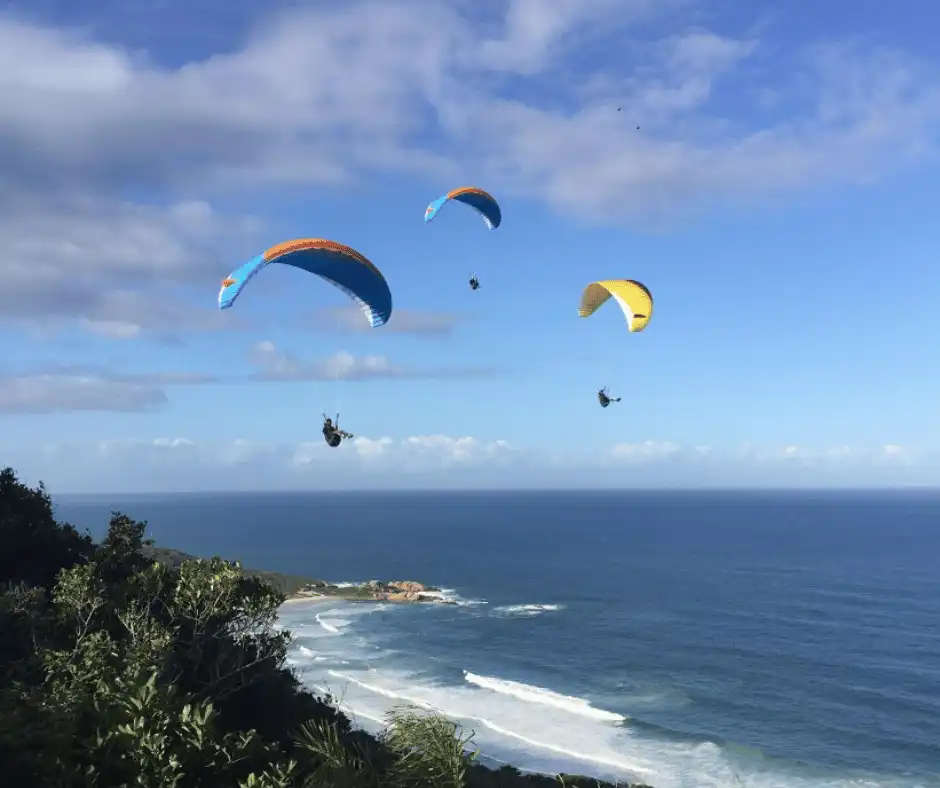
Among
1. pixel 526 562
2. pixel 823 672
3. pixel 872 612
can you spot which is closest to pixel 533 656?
pixel 823 672

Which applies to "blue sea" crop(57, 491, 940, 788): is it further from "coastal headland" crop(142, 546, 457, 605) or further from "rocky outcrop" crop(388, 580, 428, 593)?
"rocky outcrop" crop(388, 580, 428, 593)

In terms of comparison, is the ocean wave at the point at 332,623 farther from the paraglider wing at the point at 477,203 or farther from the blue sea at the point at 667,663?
the paraglider wing at the point at 477,203

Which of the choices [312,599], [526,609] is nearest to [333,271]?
[526,609]

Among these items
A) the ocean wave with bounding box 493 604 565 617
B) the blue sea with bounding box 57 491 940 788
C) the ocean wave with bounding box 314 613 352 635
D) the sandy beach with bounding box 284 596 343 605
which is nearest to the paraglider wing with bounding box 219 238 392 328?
the blue sea with bounding box 57 491 940 788

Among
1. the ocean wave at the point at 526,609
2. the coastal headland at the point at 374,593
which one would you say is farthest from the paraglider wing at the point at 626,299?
the coastal headland at the point at 374,593

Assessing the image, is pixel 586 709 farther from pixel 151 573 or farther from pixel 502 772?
pixel 151 573

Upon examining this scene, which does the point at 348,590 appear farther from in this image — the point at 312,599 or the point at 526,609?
the point at 526,609
